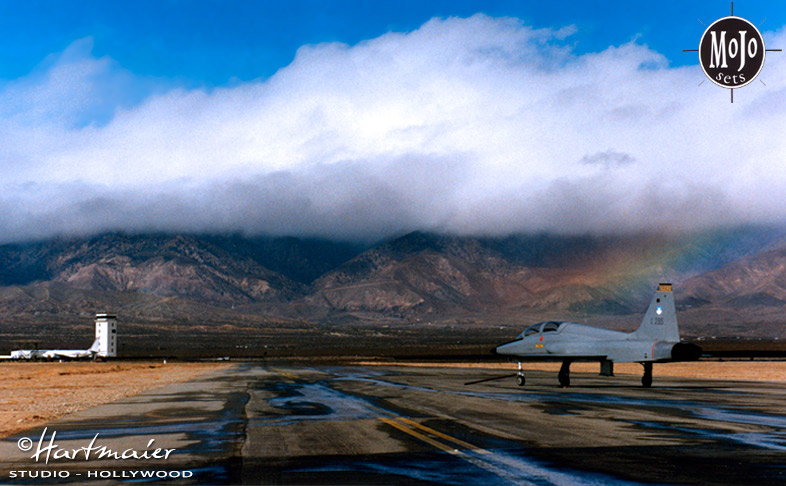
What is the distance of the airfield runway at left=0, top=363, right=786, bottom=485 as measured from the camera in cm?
1228

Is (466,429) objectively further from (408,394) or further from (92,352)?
(92,352)

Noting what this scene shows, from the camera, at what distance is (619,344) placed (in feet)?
124

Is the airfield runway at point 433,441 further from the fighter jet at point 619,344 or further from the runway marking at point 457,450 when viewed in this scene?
the fighter jet at point 619,344

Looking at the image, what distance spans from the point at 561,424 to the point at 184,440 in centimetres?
954

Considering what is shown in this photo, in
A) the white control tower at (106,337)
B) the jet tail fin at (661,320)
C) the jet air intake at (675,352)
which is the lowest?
the white control tower at (106,337)

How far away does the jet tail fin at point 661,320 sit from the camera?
3709 centimetres

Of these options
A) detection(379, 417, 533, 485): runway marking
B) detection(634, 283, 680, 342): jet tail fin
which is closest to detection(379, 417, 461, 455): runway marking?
detection(379, 417, 533, 485): runway marking

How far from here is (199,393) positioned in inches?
1389

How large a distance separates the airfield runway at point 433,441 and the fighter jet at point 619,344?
700 cm

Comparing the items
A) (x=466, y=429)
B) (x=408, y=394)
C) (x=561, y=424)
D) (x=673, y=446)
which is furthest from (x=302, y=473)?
(x=408, y=394)

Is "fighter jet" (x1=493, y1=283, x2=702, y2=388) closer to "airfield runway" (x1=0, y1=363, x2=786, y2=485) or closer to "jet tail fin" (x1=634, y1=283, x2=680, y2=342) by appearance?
"jet tail fin" (x1=634, y1=283, x2=680, y2=342)

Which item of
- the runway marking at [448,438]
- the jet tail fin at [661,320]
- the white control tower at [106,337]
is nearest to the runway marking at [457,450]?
the runway marking at [448,438]

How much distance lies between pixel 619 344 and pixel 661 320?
7.79 feet

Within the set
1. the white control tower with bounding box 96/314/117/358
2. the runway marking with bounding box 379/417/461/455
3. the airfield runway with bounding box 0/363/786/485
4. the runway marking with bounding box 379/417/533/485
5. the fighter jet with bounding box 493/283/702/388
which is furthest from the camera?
the white control tower with bounding box 96/314/117/358
